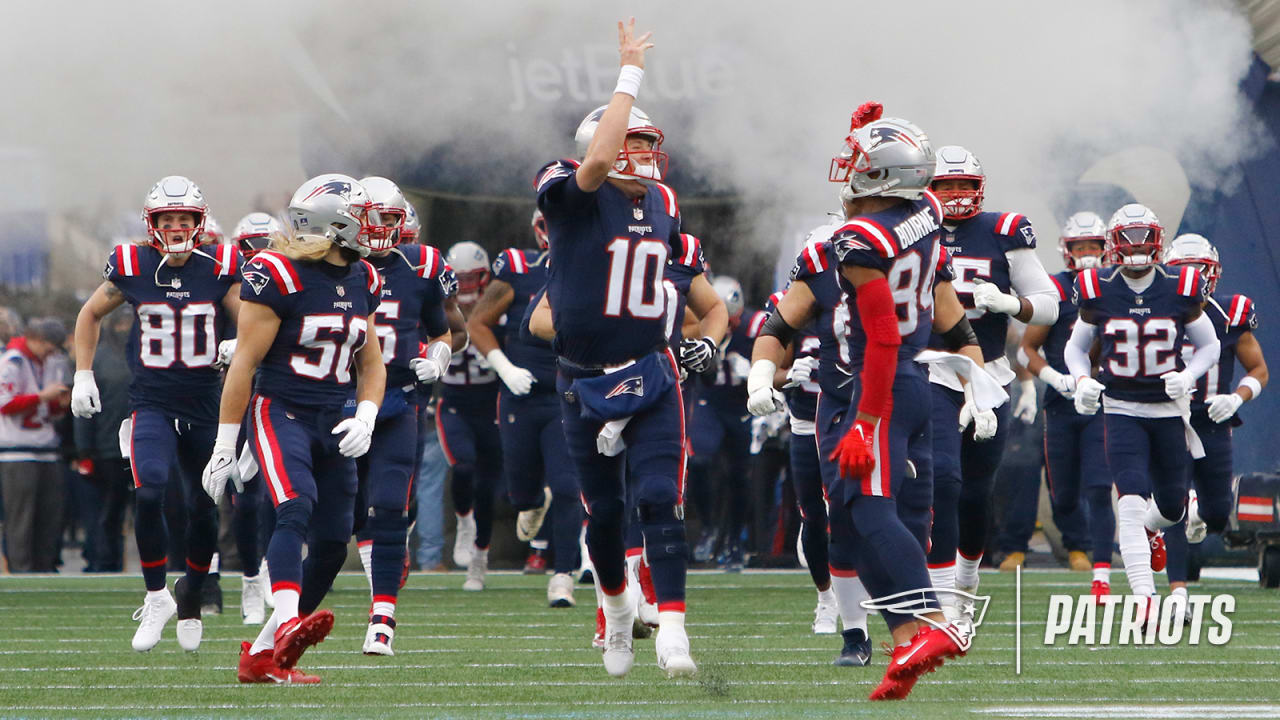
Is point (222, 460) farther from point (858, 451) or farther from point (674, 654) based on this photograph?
point (858, 451)

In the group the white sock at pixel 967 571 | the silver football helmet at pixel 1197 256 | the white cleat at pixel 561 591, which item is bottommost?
the white cleat at pixel 561 591

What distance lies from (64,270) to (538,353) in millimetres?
4364

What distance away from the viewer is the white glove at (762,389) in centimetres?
438

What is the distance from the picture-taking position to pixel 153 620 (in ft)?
18.9

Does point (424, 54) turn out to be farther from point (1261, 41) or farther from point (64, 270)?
point (1261, 41)

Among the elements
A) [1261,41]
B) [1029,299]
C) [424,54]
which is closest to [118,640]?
[1029,299]

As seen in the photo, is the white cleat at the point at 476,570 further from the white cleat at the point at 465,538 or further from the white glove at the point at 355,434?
the white glove at the point at 355,434

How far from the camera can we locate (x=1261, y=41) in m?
10.9

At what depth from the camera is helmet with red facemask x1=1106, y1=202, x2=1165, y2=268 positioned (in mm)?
6645

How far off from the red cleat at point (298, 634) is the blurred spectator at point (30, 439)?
6.07 metres

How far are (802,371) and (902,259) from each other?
217cm

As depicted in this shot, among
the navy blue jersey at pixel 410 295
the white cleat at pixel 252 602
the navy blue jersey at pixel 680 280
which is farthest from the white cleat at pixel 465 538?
the navy blue jersey at pixel 680 280

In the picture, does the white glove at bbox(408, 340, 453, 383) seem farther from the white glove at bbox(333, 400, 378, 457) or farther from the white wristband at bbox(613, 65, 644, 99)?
the white wristband at bbox(613, 65, 644, 99)

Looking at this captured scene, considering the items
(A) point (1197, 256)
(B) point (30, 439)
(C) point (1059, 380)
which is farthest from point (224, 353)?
(B) point (30, 439)
